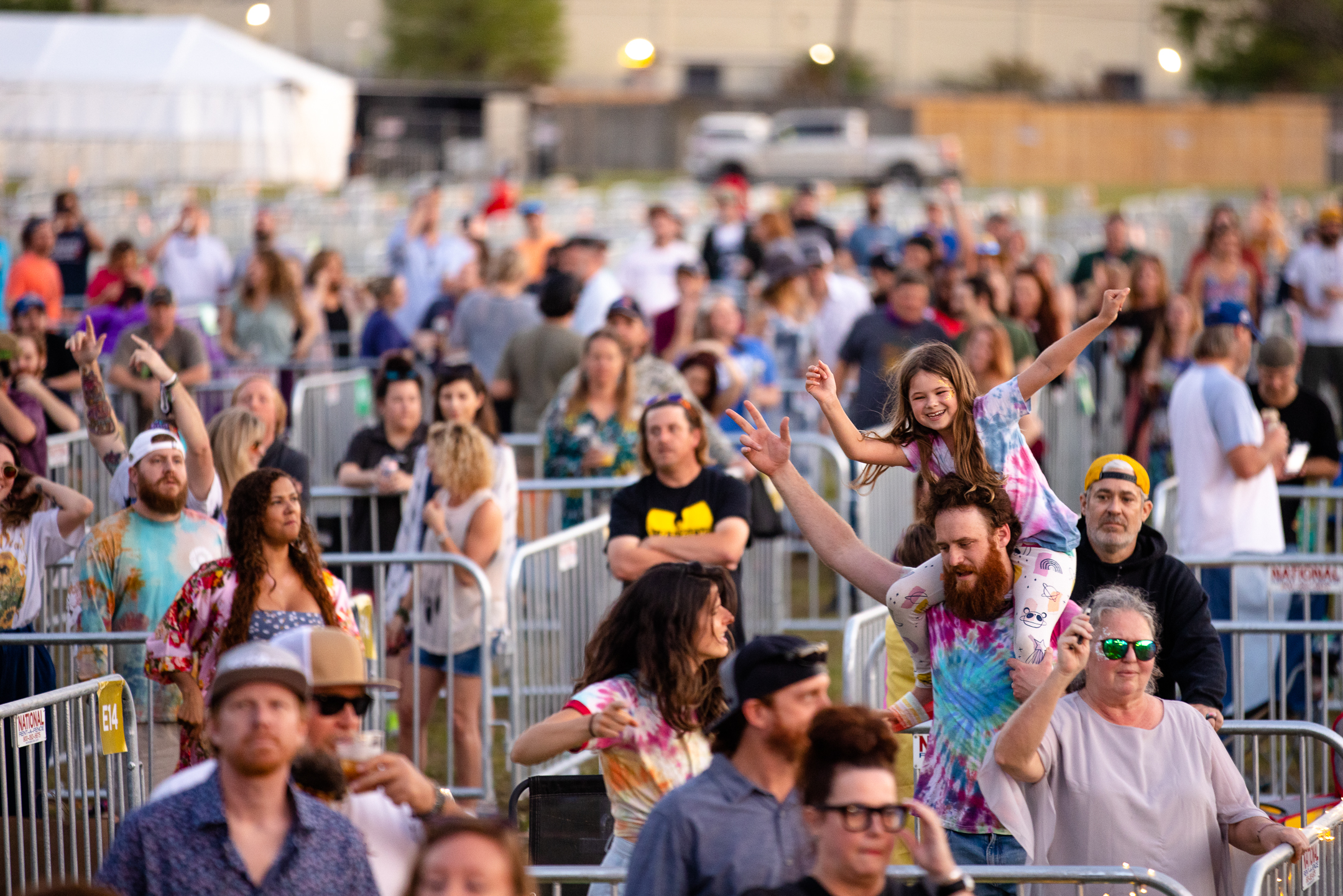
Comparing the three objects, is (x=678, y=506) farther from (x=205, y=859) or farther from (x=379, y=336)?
(x=379, y=336)

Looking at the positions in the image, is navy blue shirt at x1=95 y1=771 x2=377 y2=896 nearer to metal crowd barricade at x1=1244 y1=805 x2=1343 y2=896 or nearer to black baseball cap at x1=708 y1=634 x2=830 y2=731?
black baseball cap at x1=708 y1=634 x2=830 y2=731

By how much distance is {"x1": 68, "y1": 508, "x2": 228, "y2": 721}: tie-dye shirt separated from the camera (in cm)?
567

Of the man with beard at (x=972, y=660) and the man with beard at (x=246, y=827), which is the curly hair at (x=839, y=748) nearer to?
the man with beard at (x=246, y=827)

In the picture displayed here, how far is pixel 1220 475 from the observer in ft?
23.8

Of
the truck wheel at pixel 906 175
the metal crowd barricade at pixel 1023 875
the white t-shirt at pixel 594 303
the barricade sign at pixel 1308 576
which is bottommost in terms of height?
the metal crowd barricade at pixel 1023 875

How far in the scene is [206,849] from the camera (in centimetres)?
319

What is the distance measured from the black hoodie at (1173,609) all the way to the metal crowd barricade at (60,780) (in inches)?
116

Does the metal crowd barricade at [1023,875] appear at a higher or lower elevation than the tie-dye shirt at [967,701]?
lower

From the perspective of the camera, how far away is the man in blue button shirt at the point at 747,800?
333cm

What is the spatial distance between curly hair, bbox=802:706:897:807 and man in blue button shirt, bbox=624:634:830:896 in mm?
127

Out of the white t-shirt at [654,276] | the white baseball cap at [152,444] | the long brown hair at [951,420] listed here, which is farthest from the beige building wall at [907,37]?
the long brown hair at [951,420]

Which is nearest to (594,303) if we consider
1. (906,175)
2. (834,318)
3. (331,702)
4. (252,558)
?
(834,318)

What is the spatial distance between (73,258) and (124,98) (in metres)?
18.3

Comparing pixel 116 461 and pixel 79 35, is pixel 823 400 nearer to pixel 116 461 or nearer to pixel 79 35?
pixel 116 461
